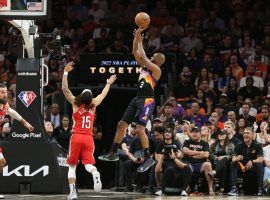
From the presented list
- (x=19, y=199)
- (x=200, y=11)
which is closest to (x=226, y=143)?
(x=19, y=199)

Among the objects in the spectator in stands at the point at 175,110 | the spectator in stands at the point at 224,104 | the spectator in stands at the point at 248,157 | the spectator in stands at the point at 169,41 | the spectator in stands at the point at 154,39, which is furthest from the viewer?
the spectator in stands at the point at 154,39

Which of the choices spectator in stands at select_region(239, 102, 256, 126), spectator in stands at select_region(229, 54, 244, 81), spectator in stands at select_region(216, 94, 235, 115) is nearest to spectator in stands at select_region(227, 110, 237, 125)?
spectator in stands at select_region(239, 102, 256, 126)

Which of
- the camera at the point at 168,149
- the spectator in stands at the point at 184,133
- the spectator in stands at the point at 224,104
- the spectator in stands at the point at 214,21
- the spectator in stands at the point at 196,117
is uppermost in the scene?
the spectator in stands at the point at 214,21

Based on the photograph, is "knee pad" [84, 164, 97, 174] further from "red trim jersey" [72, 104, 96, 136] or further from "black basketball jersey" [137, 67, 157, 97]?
"black basketball jersey" [137, 67, 157, 97]

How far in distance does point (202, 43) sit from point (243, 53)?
65.9 inches

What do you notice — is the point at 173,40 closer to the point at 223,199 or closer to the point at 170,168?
the point at 170,168

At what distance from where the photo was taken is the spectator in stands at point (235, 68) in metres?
25.3

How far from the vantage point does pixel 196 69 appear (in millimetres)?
26203

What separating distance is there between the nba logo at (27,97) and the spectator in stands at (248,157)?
4.74m

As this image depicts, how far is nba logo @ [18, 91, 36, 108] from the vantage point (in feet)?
65.5

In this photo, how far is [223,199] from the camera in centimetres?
1875

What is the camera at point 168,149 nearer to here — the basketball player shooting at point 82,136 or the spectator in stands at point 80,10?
the basketball player shooting at point 82,136

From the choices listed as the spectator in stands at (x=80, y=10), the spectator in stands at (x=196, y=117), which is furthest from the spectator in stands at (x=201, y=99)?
the spectator in stands at (x=80, y=10)

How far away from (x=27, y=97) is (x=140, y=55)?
3.84 metres
